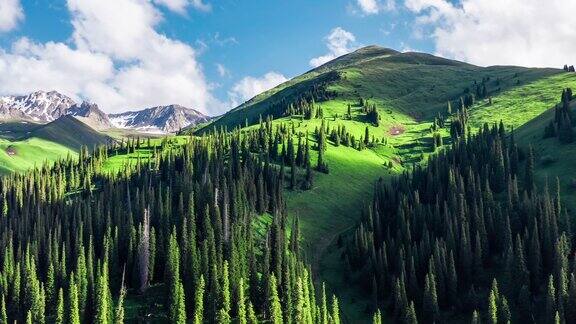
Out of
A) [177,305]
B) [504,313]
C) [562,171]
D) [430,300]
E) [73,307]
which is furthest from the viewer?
[562,171]

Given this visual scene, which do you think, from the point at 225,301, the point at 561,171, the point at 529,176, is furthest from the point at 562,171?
the point at 225,301

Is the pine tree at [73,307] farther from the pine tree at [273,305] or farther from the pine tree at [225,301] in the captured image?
the pine tree at [273,305]

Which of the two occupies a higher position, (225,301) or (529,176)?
(529,176)

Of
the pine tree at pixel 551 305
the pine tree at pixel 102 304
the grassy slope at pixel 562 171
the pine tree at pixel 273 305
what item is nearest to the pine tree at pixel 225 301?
the pine tree at pixel 273 305

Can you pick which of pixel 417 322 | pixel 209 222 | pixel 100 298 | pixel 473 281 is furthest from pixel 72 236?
pixel 473 281

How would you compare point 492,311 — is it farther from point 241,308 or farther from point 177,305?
point 177,305

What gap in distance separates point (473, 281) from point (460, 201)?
28.7 metres

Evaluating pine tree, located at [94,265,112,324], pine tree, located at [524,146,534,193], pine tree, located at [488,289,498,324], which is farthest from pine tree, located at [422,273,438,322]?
pine tree, located at [94,265,112,324]

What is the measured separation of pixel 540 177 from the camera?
18262 centimetres

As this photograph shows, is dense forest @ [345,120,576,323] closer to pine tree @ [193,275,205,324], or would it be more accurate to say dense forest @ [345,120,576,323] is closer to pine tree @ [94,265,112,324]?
pine tree @ [193,275,205,324]

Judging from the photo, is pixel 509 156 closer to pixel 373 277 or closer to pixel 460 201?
pixel 460 201

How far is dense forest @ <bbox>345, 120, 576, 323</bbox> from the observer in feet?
388

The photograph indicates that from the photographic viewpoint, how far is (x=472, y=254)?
13688 centimetres

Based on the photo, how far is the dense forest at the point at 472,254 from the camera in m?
118
